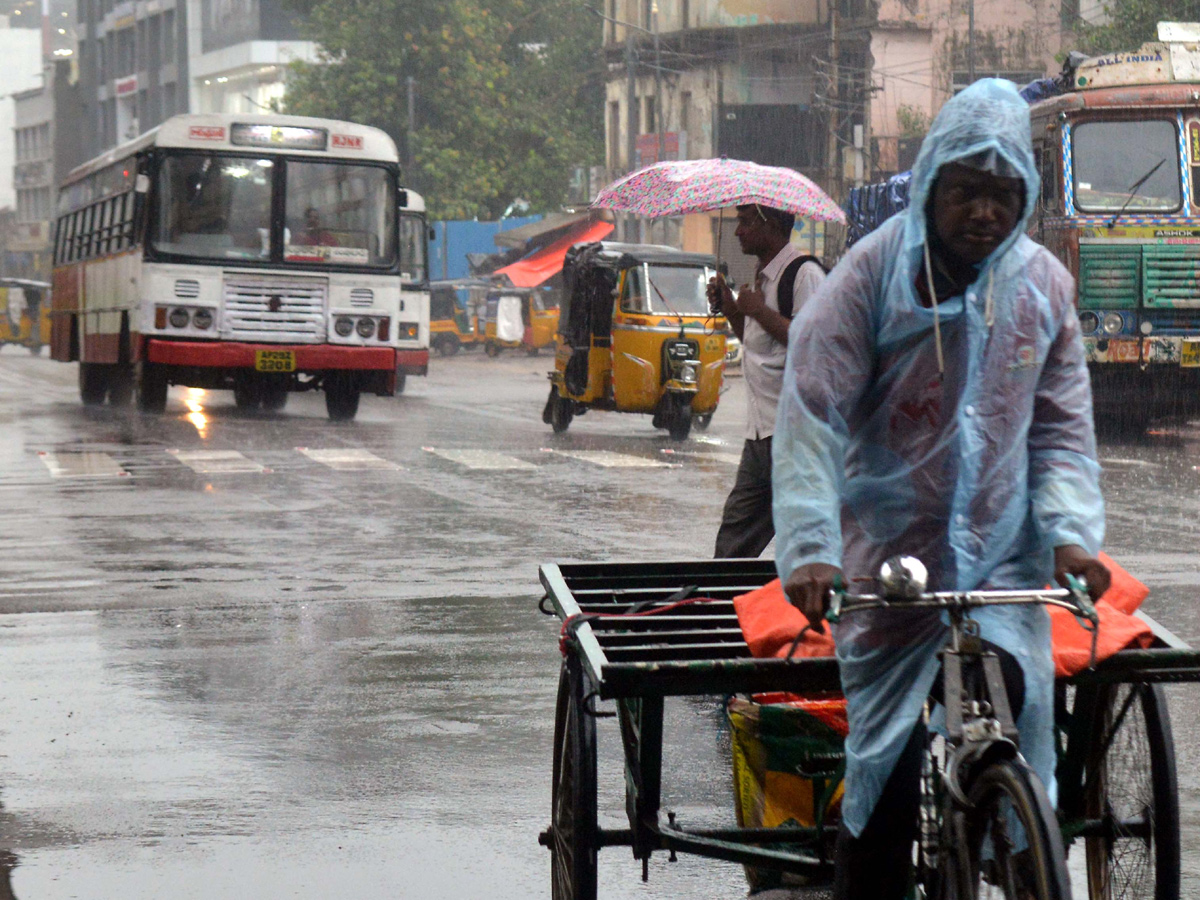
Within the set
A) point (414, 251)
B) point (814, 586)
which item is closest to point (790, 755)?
point (814, 586)

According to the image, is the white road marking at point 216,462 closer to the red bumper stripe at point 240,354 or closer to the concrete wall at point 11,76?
the red bumper stripe at point 240,354

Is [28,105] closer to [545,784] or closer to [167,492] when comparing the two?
[167,492]

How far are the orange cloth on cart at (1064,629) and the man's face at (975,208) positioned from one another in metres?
0.61

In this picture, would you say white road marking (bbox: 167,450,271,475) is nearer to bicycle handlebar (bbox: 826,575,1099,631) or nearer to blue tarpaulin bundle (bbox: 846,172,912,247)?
blue tarpaulin bundle (bbox: 846,172,912,247)

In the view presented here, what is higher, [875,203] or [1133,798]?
[875,203]

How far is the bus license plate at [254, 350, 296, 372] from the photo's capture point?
21.7 metres

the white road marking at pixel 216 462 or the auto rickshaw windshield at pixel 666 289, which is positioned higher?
the auto rickshaw windshield at pixel 666 289

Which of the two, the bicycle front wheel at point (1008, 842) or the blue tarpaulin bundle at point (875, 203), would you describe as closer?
the bicycle front wheel at point (1008, 842)

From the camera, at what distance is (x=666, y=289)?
70.2 feet

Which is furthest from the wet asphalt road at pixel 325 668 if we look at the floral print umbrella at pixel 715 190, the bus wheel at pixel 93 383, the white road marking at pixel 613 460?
the bus wheel at pixel 93 383

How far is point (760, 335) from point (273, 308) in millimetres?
15344

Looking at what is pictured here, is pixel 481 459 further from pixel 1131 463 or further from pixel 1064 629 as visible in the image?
pixel 1064 629

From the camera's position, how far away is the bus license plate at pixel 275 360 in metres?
21.7

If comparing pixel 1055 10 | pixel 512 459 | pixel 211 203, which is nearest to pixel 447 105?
pixel 1055 10
